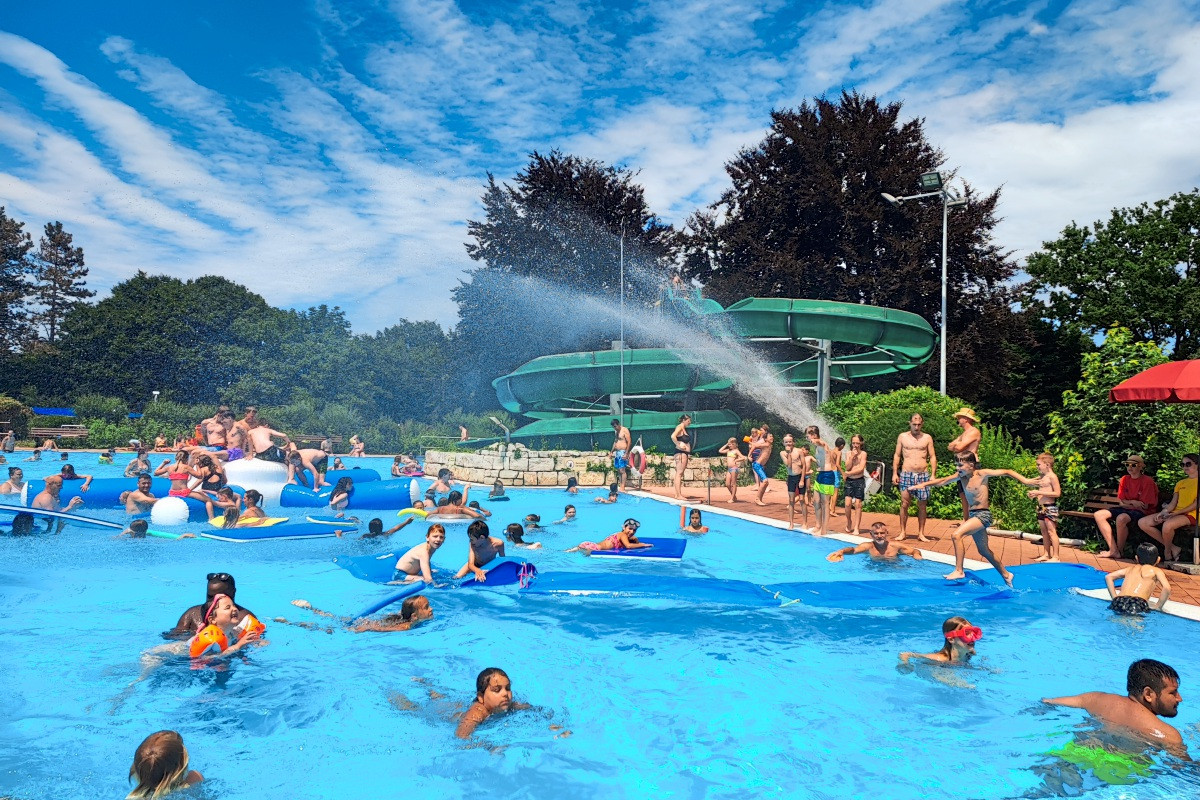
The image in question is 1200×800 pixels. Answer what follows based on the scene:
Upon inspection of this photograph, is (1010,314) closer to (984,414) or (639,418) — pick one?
(984,414)

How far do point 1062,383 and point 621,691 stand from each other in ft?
68.3

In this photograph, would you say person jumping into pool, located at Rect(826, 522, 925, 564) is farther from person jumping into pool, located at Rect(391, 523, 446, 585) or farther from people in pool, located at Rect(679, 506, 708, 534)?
person jumping into pool, located at Rect(391, 523, 446, 585)

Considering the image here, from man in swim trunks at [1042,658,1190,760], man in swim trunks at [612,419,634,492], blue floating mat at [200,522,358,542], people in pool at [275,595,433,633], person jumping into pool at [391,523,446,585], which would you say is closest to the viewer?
man in swim trunks at [1042,658,1190,760]

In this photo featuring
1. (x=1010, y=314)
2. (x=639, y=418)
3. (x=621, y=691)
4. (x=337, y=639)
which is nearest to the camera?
(x=621, y=691)

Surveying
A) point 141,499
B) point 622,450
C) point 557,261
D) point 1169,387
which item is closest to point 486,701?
point 1169,387

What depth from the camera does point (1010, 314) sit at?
79.9ft

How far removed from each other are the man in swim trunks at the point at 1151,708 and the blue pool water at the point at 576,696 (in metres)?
0.19

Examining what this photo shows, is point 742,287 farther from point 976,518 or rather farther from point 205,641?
point 205,641

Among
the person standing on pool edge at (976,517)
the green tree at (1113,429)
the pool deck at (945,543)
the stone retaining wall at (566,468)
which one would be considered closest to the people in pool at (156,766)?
the person standing on pool edge at (976,517)

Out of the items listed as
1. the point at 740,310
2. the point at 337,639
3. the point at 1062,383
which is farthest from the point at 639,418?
the point at 337,639

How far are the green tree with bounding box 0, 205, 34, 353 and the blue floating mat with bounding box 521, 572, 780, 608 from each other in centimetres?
5424

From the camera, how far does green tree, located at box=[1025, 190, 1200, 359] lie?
2314 centimetres

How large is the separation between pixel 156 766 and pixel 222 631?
103 inches

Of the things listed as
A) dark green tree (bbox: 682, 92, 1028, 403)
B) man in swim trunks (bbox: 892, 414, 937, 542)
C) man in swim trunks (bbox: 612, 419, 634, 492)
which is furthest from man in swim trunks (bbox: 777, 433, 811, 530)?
dark green tree (bbox: 682, 92, 1028, 403)
